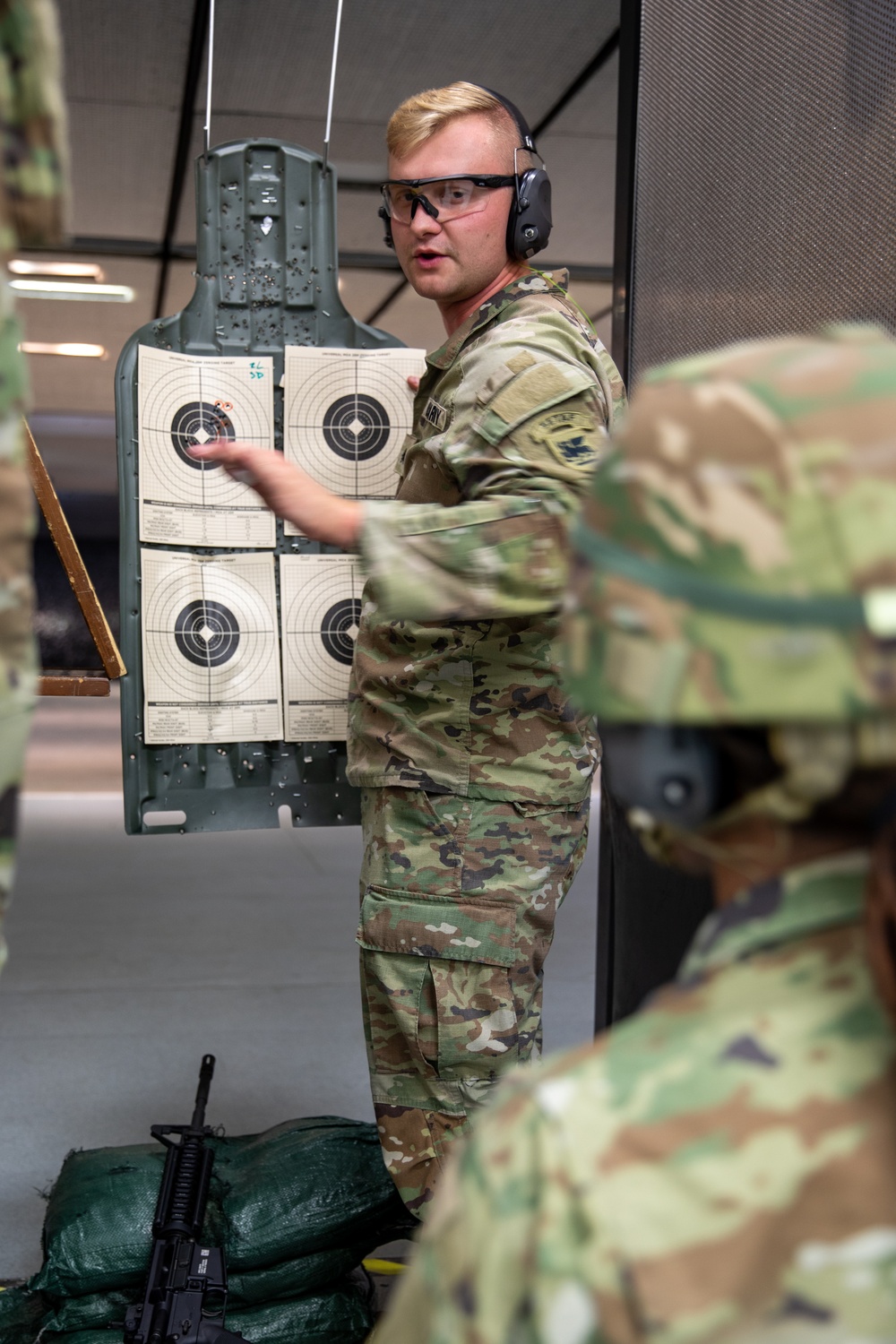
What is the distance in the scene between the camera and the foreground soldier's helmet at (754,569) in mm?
575

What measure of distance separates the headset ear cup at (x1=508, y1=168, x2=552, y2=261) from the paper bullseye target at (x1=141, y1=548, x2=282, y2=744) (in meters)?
0.72

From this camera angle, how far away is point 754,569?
0.59m

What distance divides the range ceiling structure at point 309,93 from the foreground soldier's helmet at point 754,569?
2.38 meters

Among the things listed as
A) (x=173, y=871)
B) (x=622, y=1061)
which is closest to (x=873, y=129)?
(x=622, y=1061)

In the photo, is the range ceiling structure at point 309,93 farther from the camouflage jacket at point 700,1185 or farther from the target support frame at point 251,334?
the camouflage jacket at point 700,1185

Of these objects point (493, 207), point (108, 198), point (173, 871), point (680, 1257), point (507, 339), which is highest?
point (108, 198)

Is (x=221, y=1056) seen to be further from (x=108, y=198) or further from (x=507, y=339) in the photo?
(x=108, y=198)

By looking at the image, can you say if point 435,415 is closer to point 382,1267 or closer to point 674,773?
point 674,773

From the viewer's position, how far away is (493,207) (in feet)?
5.71

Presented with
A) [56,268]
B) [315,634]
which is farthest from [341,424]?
[56,268]

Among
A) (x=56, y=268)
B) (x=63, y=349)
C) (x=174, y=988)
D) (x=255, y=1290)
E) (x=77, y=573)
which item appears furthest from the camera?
(x=63, y=349)

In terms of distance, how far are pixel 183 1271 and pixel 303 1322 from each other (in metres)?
0.20

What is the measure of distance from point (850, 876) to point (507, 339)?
108 centimetres

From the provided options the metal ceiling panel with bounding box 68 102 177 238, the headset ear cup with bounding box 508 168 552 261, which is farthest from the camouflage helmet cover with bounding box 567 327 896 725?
the metal ceiling panel with bounding box 68 102 177 238
